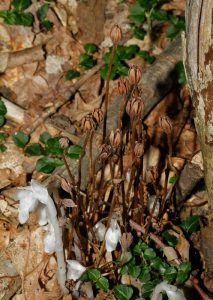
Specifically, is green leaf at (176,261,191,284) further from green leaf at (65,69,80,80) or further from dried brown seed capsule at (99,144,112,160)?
green leaf at (65,69,80,80)

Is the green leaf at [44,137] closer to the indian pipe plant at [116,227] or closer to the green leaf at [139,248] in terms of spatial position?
the indian pipe plant at [116,227]

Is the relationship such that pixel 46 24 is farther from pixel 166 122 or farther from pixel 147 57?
pixel 166 122

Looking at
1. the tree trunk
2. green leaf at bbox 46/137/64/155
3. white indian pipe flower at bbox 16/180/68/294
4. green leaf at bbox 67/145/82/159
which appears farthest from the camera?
green leaf at bbox 46/137/64/155

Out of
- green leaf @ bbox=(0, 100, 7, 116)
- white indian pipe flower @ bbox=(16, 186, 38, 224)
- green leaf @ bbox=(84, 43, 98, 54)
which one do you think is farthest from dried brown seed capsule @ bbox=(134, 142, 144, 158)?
green leaf @ bbox=(84, 43, 98, 54)

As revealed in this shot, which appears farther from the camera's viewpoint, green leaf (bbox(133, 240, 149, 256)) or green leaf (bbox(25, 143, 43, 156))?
green leaf (bbox(25, 143, 43, 156))

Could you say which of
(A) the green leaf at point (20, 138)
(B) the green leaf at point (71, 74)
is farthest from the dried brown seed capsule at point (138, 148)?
(B) the green leaf at point (71, 74)

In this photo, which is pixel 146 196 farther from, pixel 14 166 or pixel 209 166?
pixel 14 166
